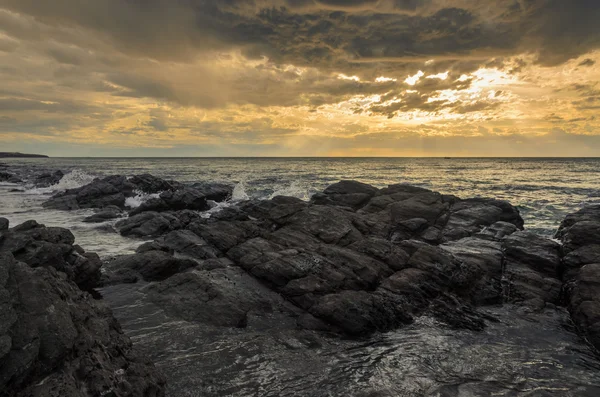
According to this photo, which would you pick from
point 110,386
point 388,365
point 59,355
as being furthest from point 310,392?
point 59,355

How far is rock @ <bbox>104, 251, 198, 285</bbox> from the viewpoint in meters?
14.6

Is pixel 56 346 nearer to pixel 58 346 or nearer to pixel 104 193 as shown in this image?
pixel 58 346

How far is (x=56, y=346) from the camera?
5742 millimetres

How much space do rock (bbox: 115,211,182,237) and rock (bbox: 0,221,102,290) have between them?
29.1 feet

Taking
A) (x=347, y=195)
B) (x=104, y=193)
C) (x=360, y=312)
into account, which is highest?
(x=347, y=195)

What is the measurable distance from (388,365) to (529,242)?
12516 mm

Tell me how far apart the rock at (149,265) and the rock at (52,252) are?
3.72 ft

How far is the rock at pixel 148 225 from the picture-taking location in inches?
894

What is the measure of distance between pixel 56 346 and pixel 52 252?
7.59 metres

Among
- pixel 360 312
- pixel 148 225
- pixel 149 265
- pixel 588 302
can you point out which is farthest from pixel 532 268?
pixel 148 225

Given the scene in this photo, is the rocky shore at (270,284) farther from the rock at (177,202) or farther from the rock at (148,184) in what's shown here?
the rock at (148,184)

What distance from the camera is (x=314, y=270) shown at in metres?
13.7

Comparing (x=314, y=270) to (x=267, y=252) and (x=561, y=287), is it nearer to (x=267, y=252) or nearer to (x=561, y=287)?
(x=267, y=252)

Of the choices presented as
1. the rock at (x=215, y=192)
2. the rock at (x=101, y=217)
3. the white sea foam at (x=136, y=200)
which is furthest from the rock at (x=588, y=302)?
the white sea foam at (x=136, y=200)
